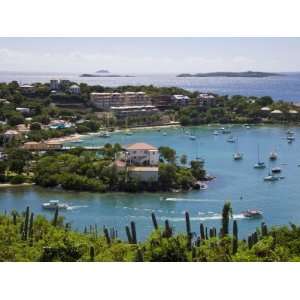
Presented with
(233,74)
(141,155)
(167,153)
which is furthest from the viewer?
(167,153)

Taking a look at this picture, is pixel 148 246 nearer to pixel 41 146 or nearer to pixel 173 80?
pixel 173 80

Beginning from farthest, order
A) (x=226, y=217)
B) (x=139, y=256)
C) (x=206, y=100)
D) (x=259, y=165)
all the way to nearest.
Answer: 1. (x=206, y=100)
2. (x=259, y=165)
3. (x=226, y=217)
4. (x=139, y=256)

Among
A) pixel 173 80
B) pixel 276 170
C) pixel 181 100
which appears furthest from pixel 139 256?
pixel 181 100

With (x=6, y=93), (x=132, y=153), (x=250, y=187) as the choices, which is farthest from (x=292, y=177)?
(x=6, y=93)

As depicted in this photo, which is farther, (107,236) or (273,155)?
(273,155)
